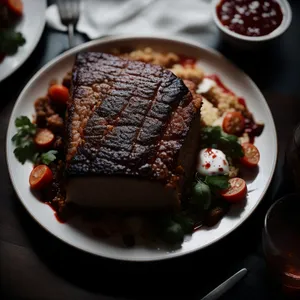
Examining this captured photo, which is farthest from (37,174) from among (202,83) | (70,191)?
(202,83)

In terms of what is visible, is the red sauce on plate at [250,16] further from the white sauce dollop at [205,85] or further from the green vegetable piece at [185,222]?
the green vegetable piece at [185,222]

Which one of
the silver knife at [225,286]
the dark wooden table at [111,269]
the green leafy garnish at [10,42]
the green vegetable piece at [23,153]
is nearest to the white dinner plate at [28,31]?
the green leafy garnish at [10,42]

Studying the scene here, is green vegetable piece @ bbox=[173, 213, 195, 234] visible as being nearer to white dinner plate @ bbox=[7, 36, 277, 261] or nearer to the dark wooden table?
white dinner plate @ bbox=[7, 36, 277, 261]

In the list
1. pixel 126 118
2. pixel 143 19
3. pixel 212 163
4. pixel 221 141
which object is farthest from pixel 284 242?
pixel 143 19

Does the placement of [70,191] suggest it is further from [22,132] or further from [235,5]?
[235,5]

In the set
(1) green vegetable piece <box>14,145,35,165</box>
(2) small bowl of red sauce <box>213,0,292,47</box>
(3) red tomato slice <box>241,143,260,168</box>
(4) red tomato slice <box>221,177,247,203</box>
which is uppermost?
(2) small bowl of red sauce <box>213,0,292,47</box>

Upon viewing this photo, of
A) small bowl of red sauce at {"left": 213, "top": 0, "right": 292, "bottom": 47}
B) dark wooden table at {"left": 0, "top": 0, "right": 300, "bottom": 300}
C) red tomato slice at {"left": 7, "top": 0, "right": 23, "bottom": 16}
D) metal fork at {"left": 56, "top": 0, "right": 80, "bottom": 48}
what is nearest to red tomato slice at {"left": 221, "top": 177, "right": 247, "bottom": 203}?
dark wooden table at {"left": 0, "top": 0, "right": 300, "bottom": 300}

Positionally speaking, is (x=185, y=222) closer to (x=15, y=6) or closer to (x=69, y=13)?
(x=69, y=13)
